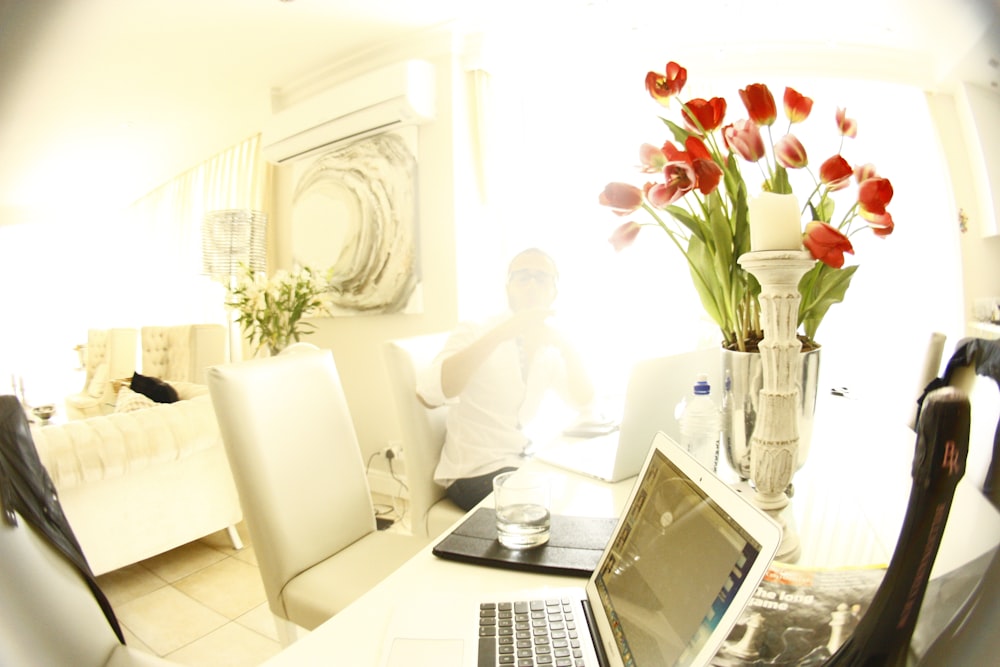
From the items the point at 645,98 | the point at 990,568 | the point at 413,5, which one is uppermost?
the point at 413,5

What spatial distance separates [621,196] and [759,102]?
0.68ft

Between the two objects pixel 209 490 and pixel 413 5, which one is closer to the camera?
pixel 209 490

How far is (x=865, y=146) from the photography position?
1.50 feet

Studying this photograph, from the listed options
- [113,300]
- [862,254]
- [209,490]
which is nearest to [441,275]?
[209,490]

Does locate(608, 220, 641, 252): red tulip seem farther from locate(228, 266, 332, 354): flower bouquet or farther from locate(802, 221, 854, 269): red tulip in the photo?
locate(228, 266, 332, 354): flower bouquet

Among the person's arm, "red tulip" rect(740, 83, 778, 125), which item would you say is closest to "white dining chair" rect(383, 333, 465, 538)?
the person's arm

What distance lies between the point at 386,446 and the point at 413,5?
1317 mm

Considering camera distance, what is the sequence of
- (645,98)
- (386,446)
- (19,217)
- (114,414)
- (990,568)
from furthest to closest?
1. (386,446)
2. (645,98)
3. (114,414)
4. (19,217)
5. (990,568)

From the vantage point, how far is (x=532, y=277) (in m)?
1.06

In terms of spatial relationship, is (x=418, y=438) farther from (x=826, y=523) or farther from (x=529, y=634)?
(x=826, y=523)

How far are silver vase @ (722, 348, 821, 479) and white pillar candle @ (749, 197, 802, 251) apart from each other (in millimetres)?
167

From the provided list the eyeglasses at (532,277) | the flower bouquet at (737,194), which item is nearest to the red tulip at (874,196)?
the flower bouquet at (737,194)

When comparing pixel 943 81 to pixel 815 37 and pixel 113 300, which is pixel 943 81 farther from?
pixel 113 300

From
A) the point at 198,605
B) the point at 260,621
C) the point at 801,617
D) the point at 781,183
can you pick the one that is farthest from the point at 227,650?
the point at 781,183
